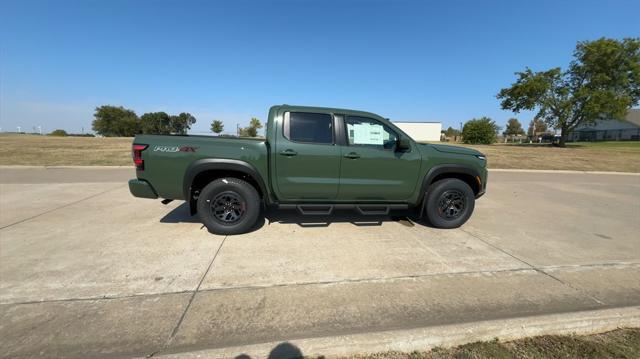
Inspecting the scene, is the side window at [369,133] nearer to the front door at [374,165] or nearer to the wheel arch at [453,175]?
the front door at [374,165]

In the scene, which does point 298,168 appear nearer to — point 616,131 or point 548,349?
point 548,349

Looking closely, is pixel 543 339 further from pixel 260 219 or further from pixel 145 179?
pixel 145 179

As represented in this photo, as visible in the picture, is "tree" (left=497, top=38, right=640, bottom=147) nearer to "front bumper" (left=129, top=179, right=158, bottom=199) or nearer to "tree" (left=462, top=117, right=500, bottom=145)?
"tree" (left=462, top=117, right=500, bottom=145)

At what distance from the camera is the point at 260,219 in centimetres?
513

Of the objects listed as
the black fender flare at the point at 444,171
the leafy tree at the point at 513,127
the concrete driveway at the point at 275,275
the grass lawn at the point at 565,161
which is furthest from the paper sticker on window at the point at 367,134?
the leafy tree at the point at 513,127

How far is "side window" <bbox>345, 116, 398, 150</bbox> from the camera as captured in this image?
4473mm

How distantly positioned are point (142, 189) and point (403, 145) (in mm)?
3845

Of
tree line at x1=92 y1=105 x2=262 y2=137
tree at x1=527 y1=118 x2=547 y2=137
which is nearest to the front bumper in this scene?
tree line at x1=92 y1=105 x2=262 y2=137

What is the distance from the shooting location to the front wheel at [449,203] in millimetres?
4750

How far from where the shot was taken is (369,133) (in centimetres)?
455

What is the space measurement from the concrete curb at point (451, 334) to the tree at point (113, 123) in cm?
9758

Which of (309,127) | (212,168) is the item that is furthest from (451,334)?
(212,168)

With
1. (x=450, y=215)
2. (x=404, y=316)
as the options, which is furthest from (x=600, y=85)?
(x=404, y=316)

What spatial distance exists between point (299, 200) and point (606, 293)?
12.0 feet
